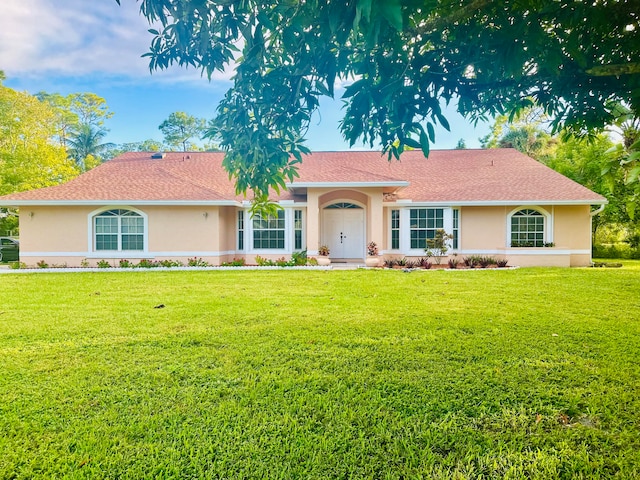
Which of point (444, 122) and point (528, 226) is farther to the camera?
point (528, 226)

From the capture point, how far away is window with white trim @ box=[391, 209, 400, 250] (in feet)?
53.8

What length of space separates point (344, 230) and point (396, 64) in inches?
558

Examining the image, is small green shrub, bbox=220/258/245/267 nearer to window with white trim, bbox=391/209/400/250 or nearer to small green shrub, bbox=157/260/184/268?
small green shrub, bbox=157/260/184/268

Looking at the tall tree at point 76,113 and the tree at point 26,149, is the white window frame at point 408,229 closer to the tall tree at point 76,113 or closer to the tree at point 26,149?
the tree at point 26,149

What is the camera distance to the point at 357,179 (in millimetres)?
14828

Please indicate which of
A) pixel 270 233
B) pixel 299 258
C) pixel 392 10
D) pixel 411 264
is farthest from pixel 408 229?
pixel 392 10

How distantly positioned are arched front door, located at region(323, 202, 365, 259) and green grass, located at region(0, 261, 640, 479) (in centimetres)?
993

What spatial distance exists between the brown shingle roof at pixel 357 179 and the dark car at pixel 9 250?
24.5 feet

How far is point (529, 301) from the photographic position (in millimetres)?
7723

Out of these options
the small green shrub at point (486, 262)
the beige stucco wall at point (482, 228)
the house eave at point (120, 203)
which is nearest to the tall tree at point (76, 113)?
the house eave at point (120, 203)

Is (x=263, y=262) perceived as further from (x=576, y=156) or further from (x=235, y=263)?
(x=576, y=156)

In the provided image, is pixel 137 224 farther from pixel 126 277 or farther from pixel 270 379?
pixel 270 379

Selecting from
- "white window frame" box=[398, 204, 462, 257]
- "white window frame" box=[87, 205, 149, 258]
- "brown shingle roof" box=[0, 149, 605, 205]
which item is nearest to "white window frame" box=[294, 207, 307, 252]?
"brown shingle roof" box=[0, 149, 605, 205]

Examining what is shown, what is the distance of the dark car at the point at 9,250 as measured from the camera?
20141 mm
